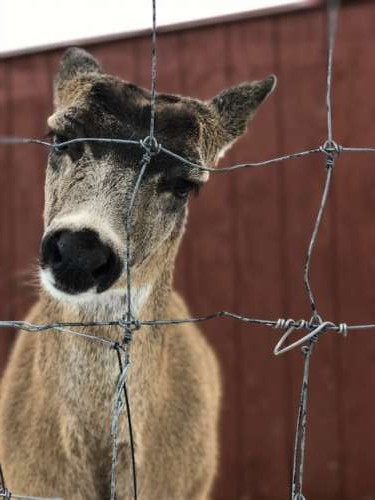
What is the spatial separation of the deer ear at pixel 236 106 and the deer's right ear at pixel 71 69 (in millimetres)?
439

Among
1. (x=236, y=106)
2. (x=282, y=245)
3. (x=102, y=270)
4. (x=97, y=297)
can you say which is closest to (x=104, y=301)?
(x=97, y=297)

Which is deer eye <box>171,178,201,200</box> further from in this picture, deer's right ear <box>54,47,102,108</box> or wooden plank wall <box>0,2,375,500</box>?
wooden plank wall <box>0,2,375,500</box>

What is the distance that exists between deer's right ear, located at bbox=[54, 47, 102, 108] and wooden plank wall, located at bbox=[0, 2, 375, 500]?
60.6 inches

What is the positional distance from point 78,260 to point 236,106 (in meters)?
1.02

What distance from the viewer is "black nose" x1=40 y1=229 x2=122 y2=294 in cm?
131

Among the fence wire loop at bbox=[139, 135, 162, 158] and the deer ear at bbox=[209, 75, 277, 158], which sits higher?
the deer ear at bbox=[209, 75, 277, 158]

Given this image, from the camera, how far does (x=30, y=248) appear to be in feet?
13.0

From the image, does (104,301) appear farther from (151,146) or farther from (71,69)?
(71,69)

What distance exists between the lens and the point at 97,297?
1637 mm

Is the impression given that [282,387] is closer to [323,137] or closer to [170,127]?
[323,137]

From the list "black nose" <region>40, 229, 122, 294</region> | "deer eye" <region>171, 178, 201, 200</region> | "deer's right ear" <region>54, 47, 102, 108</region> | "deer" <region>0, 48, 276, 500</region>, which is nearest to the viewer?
"black nose" <region>40, 229, 122, 294</region>

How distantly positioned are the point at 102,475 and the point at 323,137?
92.8 inches

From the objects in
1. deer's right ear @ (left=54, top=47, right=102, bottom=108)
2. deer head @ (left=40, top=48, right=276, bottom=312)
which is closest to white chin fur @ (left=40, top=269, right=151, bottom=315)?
deer head @ (left=40, top=48, right=276, bottom=312)

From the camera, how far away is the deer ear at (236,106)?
2086 mm
